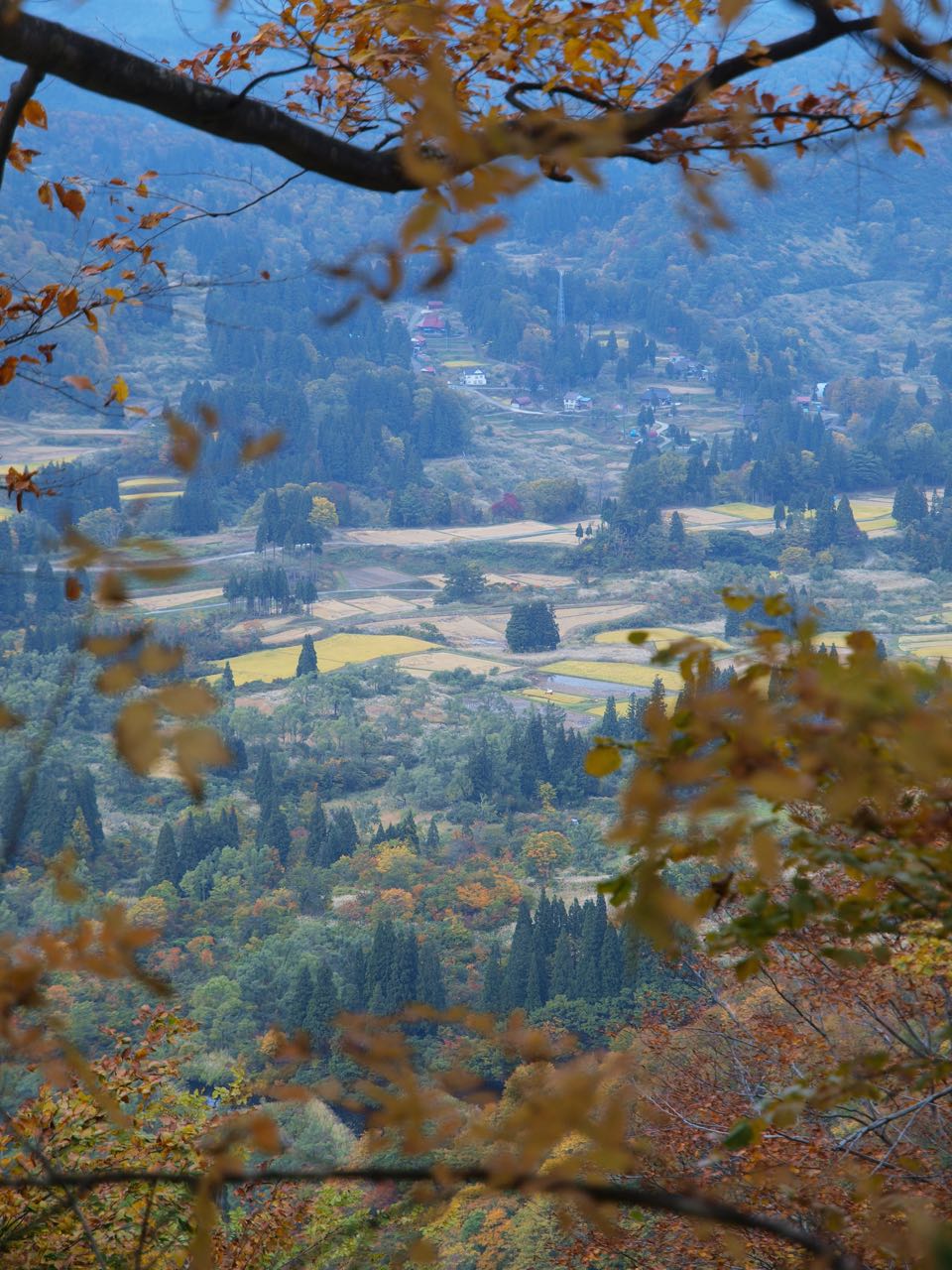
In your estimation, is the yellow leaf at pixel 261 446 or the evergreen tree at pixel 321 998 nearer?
the yellow leaf at pixel 261 446

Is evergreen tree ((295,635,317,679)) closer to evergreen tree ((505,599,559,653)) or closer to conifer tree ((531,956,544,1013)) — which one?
evergreen tree ((505,599,559,653))

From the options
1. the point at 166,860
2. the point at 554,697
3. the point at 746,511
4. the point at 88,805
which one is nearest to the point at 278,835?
the point at 166,860

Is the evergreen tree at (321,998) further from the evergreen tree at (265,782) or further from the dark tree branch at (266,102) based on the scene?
the dark tree branch at (266,102)

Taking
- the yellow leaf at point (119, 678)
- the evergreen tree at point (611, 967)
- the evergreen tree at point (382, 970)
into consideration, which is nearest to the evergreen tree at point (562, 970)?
the evergreen tree at point (611, 967)

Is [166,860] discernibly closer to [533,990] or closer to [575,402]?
[533,990]

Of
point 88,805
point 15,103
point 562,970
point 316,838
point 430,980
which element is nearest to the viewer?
point 15,103

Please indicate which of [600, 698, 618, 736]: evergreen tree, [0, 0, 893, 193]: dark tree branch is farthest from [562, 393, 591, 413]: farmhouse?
[0, 0, 893, 193]: dark tree branch
